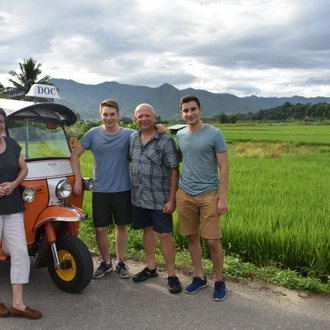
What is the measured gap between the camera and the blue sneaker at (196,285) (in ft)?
11.9

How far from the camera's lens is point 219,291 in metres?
3.49

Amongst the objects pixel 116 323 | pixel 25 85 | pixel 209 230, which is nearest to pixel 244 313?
pixel 209 230

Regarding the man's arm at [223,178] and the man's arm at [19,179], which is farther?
the man's arm at [223,178]

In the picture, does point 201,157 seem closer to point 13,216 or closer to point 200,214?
point 200,214

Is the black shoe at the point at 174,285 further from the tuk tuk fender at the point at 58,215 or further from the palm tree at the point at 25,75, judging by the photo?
the palm tree at the point at 25,75

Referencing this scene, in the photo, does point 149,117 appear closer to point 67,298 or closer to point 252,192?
point 67,298

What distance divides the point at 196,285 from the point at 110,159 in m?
1.53

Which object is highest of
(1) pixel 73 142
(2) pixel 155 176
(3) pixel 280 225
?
(1) pixel 73 142

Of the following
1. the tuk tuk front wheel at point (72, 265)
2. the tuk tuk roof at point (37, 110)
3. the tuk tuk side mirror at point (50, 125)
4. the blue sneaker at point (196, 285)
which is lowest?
the blue sneaker at point (196, 285)

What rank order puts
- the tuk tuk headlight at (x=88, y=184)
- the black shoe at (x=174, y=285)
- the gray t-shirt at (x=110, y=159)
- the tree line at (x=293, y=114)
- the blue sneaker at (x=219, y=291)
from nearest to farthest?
the blue sneaker at (x=219, y=291)
the black shoe at (x=174, y=285)
the gray t-shirt at (x=110, y=159)
the tuk tuk headlight at (x=88, y=184)
the tree line at (x=293, y=114)

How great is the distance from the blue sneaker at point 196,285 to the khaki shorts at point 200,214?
0.45 m

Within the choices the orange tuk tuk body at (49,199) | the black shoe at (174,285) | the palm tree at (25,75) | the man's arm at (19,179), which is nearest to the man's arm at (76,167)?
the orange tuk tuk body at (49,199)

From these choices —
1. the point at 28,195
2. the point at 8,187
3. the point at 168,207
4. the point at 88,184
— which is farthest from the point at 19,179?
the point at 168,207

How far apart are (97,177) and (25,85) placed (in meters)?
42.4
